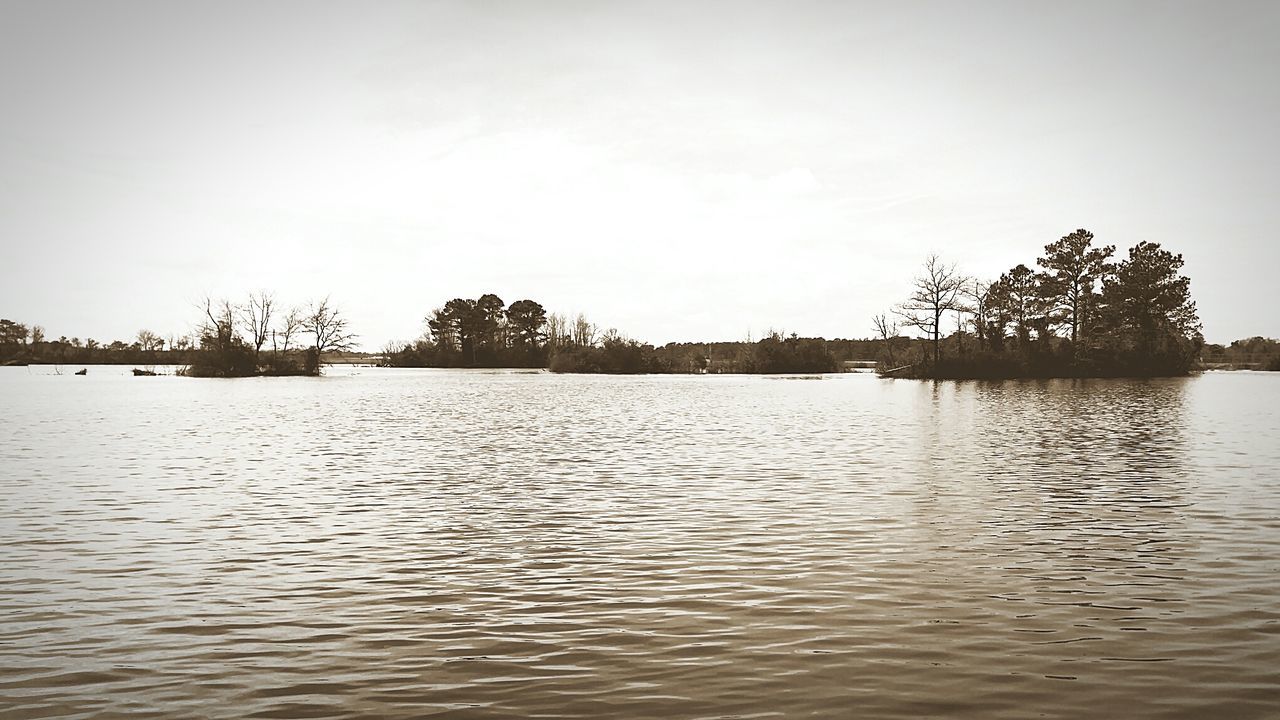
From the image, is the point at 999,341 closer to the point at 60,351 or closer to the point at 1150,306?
the point at 1150,306

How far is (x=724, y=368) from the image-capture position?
111625 millimetres

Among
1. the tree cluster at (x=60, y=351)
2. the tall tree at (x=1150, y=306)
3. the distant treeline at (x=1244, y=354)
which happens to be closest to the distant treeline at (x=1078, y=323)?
the tall tree at (x=1150, y=306)

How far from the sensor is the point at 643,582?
32.0ft

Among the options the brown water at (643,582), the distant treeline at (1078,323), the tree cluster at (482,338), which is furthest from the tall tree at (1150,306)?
the tree cluster at (482,338)

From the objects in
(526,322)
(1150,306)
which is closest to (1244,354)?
(1150,306)

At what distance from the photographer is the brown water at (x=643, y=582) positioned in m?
6.50

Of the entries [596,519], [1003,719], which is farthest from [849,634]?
[596,519]

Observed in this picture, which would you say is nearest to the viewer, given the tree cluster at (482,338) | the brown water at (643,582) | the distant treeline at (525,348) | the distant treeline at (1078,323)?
the brown water at (643,582)

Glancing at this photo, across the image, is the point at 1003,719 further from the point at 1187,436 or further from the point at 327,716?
the point at 1187,436

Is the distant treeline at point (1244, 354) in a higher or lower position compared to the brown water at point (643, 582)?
higher

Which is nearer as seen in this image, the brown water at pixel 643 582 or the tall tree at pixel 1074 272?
the brown water at pixel 643 582

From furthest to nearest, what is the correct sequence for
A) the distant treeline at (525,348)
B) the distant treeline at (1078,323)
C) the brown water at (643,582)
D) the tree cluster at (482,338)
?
the tree cluster at (482,338) → the distant treeline at (525,348) → the distant treeline at (1078,323) → the brown water at (643,582)

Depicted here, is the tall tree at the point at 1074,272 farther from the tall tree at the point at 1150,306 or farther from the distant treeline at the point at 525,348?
the distant treeline at the point at 525,348

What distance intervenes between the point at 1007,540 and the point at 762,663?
6637 millimetres
